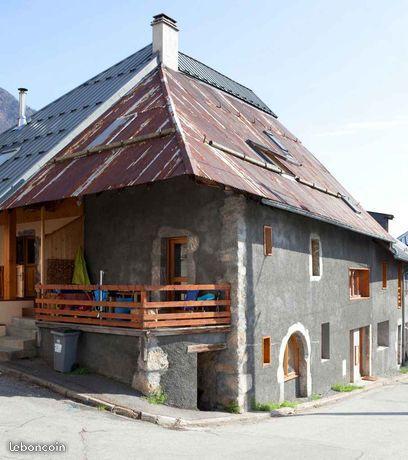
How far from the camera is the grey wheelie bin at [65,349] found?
1134 cm

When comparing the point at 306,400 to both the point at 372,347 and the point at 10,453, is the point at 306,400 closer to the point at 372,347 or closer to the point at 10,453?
the point at 372,347

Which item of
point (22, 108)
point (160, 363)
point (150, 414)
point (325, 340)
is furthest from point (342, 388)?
point (22, 108)

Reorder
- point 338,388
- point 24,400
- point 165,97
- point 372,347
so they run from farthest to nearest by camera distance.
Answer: point 372,347 → point 338,388 → point 165,97 → point 24,400

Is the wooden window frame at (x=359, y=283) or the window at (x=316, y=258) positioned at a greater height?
the window at (x=316, y=258)

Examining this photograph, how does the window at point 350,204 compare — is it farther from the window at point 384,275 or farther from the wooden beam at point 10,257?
the wooden beam at point 10,257

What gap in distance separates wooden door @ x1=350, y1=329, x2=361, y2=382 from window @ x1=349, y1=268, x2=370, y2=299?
1330mm

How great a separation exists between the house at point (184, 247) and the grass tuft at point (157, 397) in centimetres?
16

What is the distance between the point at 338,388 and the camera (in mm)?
Answer: 16484

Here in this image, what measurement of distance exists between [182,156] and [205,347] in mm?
3872

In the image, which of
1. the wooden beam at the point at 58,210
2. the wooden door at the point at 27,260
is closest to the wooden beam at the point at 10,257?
the wooden beam at the point at 58,210

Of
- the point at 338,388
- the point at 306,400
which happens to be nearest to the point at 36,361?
the point at 306,400

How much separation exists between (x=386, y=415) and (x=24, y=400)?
8010mm

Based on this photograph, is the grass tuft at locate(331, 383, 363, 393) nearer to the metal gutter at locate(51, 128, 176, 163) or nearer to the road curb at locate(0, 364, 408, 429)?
the road curb at locate(0, 364, 408, 429)

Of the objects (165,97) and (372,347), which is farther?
(372,347)
